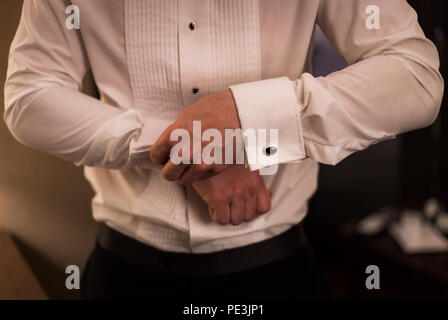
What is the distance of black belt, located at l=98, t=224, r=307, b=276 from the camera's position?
58cm

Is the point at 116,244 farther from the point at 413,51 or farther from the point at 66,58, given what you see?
the point at 413,51

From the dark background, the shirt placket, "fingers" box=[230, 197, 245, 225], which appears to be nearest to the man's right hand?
"fingers" box=[230, 197, 245, 225]

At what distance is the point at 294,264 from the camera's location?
2.04ft

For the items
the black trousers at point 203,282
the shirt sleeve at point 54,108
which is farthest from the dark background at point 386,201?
the shirt sleeve at point 54,108

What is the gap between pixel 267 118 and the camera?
44 centimetres

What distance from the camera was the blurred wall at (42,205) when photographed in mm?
533

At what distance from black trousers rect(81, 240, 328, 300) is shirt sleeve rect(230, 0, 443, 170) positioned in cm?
21

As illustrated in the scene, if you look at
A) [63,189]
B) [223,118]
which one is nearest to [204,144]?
[223,118]

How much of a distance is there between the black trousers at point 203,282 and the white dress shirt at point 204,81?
5 cm

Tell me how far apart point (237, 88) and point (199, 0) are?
0.42 ft

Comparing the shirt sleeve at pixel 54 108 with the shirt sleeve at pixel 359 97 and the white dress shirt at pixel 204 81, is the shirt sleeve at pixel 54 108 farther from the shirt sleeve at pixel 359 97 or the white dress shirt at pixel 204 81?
the shirt sleeve at pixel 359 97

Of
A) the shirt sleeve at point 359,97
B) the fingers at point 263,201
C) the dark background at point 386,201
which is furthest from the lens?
the dark background at point 386,201

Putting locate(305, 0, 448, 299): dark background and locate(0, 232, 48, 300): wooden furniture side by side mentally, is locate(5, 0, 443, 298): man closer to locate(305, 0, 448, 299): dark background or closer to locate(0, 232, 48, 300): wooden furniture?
locate(0, 232, 48, 300): wooden furniture

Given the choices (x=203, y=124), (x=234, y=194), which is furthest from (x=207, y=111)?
(x=234, y=194)
